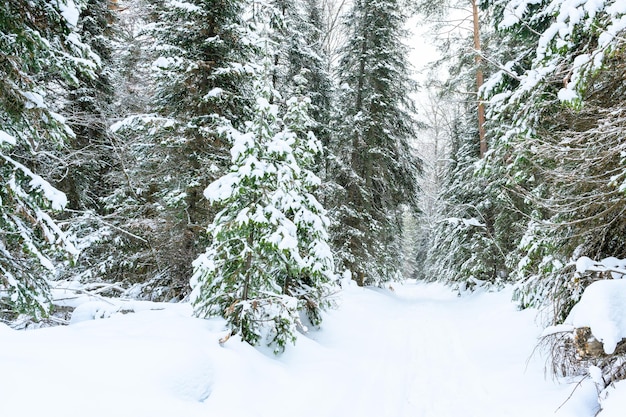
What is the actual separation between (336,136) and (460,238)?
6581 mm

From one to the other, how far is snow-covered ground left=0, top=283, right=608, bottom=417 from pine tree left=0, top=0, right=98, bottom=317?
1.11 meters

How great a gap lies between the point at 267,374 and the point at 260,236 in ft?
5.78

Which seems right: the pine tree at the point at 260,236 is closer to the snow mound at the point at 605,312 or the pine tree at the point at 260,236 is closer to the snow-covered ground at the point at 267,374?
the snow-covered ground at the point at 267,374

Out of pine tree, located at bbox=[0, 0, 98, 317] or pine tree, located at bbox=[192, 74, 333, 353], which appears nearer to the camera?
pine tree, located at bbox=[0, 0, 98, 317]

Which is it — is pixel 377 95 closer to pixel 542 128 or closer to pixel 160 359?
pixel 542 128

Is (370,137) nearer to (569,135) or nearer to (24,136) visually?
(569,135)

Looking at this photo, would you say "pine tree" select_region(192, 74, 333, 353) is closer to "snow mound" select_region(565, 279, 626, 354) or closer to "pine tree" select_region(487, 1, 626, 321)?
"pine tree" select_region(487, 1, 626, 321)

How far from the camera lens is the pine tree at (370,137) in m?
13.1

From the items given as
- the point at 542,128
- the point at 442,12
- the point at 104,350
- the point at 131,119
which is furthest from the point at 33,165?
the point at 442,12

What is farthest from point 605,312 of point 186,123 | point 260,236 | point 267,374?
point 186,123

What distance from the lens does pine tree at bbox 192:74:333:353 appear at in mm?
4633

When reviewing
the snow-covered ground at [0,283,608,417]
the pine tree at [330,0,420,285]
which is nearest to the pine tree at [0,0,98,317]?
the snow-covered ground at [0,283,608,417]

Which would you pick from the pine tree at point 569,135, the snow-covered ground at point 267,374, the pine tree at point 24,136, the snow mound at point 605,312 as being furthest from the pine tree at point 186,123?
the snow mound at point 605,312

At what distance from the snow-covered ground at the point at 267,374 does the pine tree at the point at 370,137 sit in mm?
5662
